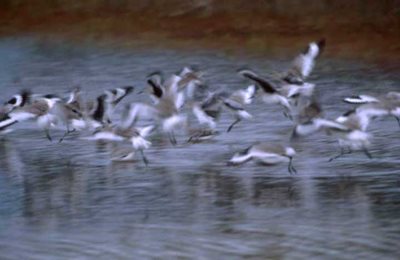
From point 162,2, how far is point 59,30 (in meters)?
1.56

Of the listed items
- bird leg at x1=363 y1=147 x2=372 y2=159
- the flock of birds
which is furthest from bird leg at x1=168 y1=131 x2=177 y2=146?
bird leg at x1=363 y1=147 x2=372 y2=159

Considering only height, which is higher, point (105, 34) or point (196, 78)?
point (196, 78)

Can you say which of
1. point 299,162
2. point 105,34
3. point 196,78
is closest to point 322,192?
point 299,162

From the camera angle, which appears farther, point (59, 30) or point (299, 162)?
point (59, 30)

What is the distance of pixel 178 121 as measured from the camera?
9.91 meters

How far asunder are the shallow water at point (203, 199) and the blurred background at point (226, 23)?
11.1 ft

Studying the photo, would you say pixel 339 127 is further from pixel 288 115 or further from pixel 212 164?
pixel 288 115

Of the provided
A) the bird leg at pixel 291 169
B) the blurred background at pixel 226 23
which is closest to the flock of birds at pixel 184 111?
the bird leg at pixel 291 169

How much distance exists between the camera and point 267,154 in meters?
8.70

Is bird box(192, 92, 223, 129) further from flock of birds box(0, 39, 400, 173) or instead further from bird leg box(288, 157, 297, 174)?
bird leg box(288, 157, 297, 174)

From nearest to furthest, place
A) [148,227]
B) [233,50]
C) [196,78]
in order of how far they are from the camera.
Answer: [148,227]
[196,78]
[233,50]

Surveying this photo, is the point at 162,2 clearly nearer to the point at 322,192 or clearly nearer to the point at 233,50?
the point at 233,50

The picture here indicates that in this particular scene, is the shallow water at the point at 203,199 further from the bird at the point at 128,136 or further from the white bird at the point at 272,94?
the white bird at the point at 272,94

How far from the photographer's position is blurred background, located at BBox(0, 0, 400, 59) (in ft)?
49.8
